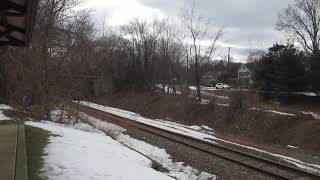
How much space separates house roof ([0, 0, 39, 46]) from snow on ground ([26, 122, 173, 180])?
2.99 meters

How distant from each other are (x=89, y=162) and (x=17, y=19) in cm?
364

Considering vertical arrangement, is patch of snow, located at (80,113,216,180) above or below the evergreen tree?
below

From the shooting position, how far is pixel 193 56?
186ft

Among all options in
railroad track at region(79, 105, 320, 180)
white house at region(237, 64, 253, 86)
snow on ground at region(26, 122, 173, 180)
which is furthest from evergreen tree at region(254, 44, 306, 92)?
snow on ground at region(26, 122, 173, 180)

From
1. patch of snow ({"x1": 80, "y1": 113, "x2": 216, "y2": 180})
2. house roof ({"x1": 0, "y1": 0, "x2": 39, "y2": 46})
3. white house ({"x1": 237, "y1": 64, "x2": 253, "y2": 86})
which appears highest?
house roof ({"x1": 0, "y1": 0, "x2": 39, "y2": 46})

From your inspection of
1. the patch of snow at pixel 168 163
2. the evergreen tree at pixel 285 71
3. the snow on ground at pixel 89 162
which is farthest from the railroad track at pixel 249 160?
A: the evergreen tree at pixel 285 71

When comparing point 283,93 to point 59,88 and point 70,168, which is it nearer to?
point 59,88

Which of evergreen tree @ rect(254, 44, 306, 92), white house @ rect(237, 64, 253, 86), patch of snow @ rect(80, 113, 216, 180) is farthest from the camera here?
white house @ rect(237, 64, 253, 86)

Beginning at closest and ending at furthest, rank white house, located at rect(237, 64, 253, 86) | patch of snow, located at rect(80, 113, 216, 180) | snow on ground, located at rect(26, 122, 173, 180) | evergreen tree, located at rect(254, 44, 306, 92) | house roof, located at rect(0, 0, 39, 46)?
house roof, located at rect(0, 0, 39, 46) < snow on ground, located at rect(26, 122, 173, 180) < patch of snow, located at rect(80, 113, 216, 180) < evergreen tree, located at rect(254, 44, 306, 92) < white house, located at rect(237, 64, 253, 86)

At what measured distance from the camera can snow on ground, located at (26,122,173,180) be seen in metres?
10.1

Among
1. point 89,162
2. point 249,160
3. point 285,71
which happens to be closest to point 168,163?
point 249,160

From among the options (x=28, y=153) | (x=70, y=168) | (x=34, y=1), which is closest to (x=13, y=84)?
(x=28, y=153)

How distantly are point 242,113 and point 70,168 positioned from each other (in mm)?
26943

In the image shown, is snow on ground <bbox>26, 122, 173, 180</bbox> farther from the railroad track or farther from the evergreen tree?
the evergreen tree
